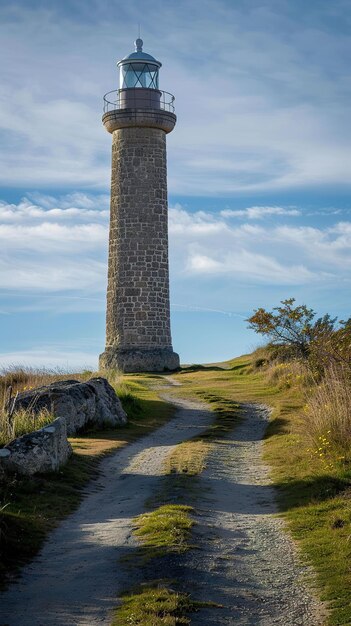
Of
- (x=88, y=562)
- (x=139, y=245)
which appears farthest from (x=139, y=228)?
(x=88, y=562)

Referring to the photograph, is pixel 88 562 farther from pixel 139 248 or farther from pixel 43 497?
pixel 139 248

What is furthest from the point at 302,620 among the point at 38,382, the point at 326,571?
the point at 38,382

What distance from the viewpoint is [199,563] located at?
9672 millimetres

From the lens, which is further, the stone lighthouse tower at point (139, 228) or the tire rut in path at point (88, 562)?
the stone lighthouse tower at point (139, 228)

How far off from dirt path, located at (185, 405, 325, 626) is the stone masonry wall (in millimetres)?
24239

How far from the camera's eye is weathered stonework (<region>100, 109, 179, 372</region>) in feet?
130

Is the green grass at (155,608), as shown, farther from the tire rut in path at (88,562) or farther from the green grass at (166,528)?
the green grass at (166,528)

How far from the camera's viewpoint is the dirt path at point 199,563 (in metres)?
8.45

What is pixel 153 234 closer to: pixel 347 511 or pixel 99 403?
Answer: pixel 99 403

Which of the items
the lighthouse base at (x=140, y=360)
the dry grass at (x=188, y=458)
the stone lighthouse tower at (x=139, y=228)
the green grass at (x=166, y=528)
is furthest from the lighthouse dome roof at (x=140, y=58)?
the green grass at (x=166, y=528)

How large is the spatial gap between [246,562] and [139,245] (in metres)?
30.3

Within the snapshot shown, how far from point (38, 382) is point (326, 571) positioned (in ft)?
65.2

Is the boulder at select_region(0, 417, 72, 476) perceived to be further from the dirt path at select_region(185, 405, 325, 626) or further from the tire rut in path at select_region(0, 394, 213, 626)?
the dirt path at select_region(185, 405, 325, 626)

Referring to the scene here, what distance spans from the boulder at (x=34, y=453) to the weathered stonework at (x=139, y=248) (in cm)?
2414
